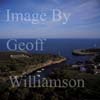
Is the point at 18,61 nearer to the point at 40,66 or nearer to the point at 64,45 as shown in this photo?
the point at 40,66

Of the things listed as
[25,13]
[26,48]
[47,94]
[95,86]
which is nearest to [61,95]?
[47,94]

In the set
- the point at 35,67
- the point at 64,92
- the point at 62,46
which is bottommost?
the point at 64,92

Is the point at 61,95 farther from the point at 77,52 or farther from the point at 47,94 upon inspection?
the point at 77,52

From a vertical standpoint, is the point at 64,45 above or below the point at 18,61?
above

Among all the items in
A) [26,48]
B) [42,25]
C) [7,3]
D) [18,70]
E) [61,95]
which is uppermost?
[7,3]

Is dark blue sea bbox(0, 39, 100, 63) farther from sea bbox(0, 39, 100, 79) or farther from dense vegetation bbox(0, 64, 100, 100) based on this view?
dense vegetation bbox(0, 64, 100, 100)

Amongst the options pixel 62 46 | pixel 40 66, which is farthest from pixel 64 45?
pixel 40 66

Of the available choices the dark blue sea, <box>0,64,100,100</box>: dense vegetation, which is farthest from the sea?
<box>0,64,100,100</box>: dense vegetation

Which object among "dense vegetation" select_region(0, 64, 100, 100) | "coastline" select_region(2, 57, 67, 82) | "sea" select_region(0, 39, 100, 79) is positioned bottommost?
"dense vegetation" select_region(0, 64, 100, 100)

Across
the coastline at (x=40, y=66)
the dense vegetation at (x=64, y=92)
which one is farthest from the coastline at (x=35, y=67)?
the dense vegetation at (x=64, y=92)

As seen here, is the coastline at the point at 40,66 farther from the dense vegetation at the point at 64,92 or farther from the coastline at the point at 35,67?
the dense vegetation at the point at 64,92

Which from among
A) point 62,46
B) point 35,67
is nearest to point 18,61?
point 35,67
